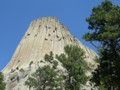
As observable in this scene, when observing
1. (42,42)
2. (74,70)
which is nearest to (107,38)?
(74,70)

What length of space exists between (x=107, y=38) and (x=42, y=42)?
10356 centimetres

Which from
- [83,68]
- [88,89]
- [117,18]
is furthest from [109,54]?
[88,89]

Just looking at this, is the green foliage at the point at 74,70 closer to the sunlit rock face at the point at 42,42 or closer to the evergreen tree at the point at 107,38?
the evergreen tree at the point at 107,38

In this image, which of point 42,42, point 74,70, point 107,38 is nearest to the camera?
point 107,38

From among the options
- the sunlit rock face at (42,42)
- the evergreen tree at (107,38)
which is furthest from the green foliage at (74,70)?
the sunlit rock face at (42,42)

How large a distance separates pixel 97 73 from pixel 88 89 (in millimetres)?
54226

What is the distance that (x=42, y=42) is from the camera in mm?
140500

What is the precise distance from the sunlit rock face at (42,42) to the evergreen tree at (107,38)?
3259 inches

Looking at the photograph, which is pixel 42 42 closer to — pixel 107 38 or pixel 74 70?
pixel 74 70

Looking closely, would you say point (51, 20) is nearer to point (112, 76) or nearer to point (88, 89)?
point (88, 89)

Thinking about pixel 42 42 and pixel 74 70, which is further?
pixel 42 42

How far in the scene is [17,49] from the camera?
476 ft

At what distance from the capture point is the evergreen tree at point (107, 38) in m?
37.7

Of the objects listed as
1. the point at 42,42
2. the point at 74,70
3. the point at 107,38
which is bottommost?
the point at 107,38
